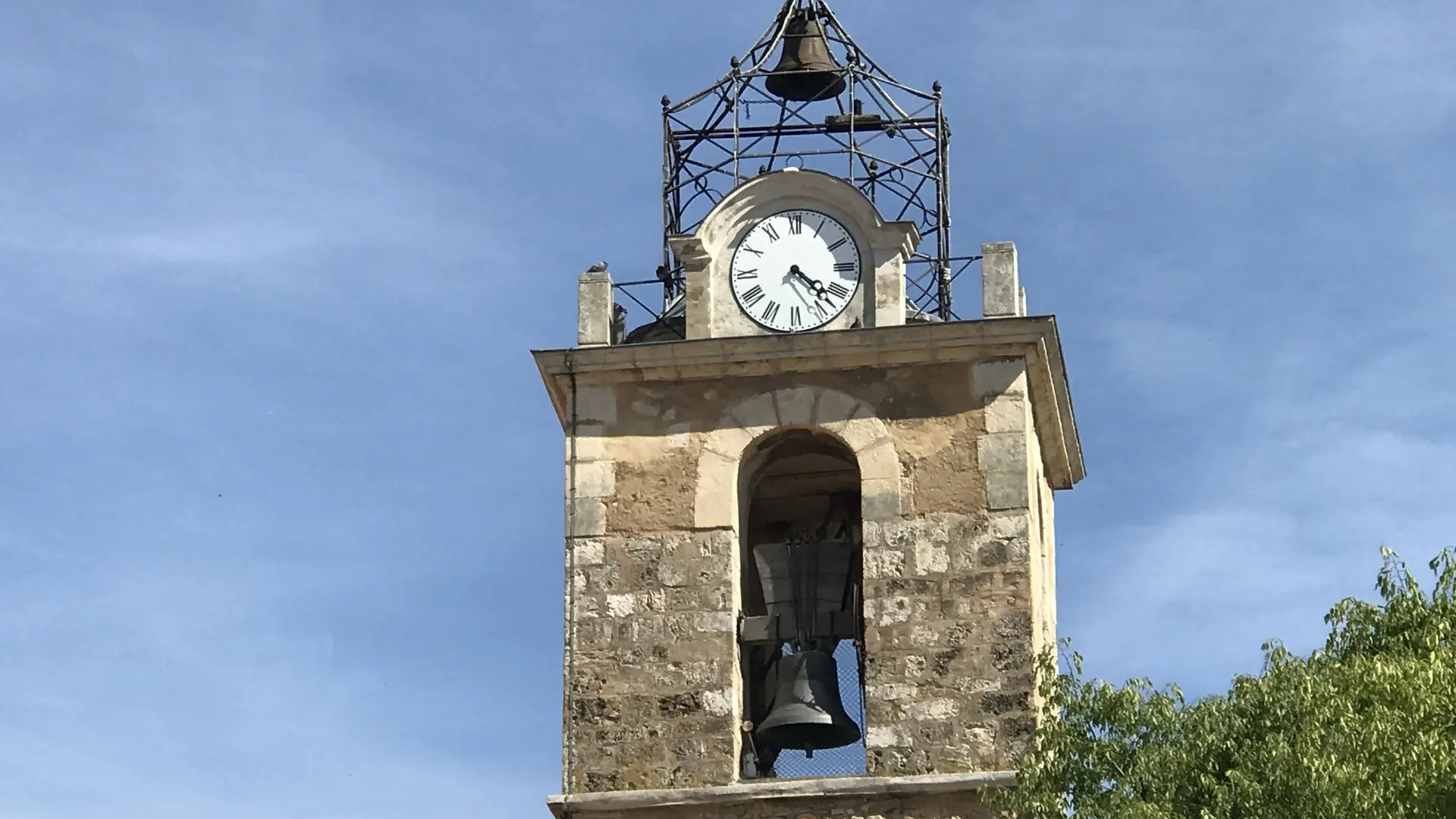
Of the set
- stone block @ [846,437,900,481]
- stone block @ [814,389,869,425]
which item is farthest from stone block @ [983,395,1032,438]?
stone block @ [814,389,869,425]

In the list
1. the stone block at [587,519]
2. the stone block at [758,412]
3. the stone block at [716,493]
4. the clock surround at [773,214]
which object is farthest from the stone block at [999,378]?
the stone block at [587,519]

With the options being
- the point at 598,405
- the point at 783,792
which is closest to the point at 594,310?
the point at 598,405

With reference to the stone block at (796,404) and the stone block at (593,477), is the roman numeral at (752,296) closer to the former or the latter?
the stone block at (796,404)

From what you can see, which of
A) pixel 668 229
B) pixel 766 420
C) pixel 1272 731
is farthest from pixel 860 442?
pixel 1272 731

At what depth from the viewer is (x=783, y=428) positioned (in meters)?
24.3

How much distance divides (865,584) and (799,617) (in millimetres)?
645

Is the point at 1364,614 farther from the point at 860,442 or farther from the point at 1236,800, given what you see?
the point at 860,442

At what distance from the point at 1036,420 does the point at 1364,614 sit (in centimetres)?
367

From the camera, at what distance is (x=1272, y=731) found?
20609 millimetres

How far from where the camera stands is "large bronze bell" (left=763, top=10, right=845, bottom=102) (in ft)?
85.2

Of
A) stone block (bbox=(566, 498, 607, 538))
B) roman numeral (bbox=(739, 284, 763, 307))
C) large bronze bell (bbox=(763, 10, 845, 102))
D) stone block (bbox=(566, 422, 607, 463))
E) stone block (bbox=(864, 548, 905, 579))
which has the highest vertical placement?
large bronze bell (bbox=(763, 10, 845, 102))

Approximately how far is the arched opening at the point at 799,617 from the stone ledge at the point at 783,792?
0.71 meters

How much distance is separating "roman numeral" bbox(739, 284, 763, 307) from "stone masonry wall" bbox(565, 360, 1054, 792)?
590 mm

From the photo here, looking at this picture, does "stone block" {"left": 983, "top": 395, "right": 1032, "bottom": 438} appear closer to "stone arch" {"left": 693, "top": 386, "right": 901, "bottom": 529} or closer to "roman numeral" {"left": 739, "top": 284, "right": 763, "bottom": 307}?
"stone arch" {"left": 693, "top": 386, "right": 901, "bottom": 529}
